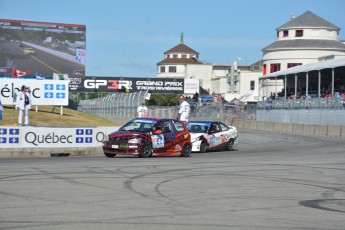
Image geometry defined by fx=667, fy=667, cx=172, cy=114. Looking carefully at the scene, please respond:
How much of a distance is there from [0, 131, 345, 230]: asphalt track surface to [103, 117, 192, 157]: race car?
227 centimetres

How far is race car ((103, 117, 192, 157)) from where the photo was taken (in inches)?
833

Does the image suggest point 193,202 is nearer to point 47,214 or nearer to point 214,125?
point 47,214

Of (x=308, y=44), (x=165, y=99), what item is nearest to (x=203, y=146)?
(x=308, y=44)

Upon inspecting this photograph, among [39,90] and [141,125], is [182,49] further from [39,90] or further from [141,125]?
[141,125]

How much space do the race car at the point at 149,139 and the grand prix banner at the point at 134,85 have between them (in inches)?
1796

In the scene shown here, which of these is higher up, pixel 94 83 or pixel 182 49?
pixel 182 49

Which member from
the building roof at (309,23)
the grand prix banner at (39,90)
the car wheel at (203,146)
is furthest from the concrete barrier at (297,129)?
the building roof at (309,23)

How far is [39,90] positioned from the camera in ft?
120

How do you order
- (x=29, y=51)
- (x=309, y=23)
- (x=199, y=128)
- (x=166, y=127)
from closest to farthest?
1. (x=166, y=127)
2. (x=199, y=128)
3. (x=29, y=51)
4. (x=309, y=23)

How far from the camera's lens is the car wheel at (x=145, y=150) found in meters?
21.2

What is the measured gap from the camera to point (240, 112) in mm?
49938

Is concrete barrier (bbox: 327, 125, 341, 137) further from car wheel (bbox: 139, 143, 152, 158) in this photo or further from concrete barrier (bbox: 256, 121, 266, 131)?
car wheel (bbox: 139, 143, 152, 158)

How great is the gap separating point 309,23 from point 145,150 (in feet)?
213

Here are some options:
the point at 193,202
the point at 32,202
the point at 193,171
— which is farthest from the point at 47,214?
the point at 193,171
